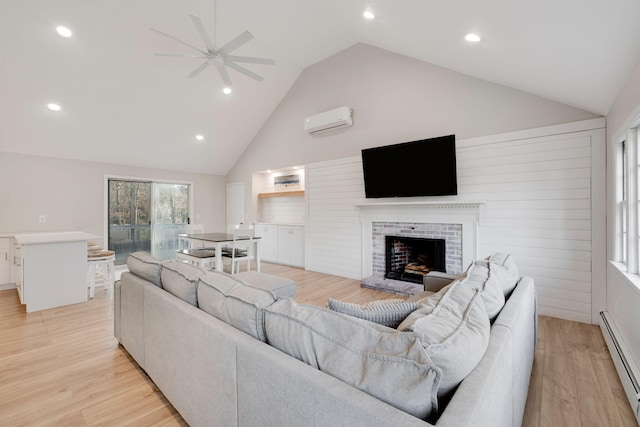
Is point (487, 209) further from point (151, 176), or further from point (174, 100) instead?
point (151, 176)

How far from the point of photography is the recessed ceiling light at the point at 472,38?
2603mm

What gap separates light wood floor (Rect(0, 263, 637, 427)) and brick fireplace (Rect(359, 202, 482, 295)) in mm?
1223

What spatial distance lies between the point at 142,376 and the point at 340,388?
1.99 meters

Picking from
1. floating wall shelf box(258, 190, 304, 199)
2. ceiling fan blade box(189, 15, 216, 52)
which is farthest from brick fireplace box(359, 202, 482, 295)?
ceiling fan blade box(189, 15, 216, 52)

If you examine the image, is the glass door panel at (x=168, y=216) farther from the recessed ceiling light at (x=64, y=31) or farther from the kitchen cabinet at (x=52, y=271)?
the recessed ceiling light at (x=64, y=31)

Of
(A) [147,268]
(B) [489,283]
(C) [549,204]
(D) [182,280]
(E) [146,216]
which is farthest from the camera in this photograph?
(E) [146,216]

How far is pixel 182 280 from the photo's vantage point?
5.85 ft

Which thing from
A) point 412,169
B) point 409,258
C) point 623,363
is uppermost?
point 412,169

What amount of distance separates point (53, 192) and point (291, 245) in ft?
14.2

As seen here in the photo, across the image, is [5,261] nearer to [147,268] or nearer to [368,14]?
[147,268]

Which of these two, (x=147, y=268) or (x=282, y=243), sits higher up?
(x=147, y=268)

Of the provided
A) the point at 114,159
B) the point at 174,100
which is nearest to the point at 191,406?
the point at 174,100

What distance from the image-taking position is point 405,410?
0.79m

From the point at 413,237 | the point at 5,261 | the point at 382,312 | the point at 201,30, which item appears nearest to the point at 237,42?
the point at 201,30
